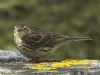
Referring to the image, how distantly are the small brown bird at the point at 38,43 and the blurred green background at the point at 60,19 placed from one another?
3.42 metres

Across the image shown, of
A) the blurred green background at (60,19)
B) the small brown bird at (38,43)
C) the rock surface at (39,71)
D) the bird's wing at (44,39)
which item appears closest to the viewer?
the rock surface at (39,71)

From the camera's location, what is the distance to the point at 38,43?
760 centimetres

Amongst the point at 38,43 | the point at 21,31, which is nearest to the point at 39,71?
the point at 38,43

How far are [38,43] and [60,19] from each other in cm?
460

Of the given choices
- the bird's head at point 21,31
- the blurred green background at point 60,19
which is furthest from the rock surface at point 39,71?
the blurred green background at point 60,19

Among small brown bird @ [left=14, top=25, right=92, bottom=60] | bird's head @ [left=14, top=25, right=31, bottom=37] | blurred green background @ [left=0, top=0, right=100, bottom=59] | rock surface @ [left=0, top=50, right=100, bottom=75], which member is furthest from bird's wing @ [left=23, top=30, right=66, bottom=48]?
blurred green background @ [left=0, top=0, right=100, bottom=59]

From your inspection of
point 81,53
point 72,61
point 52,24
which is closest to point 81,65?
point 72,61

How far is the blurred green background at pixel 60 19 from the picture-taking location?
1146cm

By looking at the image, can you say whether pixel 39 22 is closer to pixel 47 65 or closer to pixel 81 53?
pixel 81 53

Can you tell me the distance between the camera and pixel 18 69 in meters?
6.51

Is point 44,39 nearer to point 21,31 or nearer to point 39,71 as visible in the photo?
point 21,31

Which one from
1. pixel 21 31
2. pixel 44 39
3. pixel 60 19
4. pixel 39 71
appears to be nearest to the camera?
pixel 39 71

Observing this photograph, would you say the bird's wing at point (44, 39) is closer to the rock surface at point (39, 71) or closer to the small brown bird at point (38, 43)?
the small brown bird at point (38, 43)

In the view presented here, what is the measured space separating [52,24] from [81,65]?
5317mm
